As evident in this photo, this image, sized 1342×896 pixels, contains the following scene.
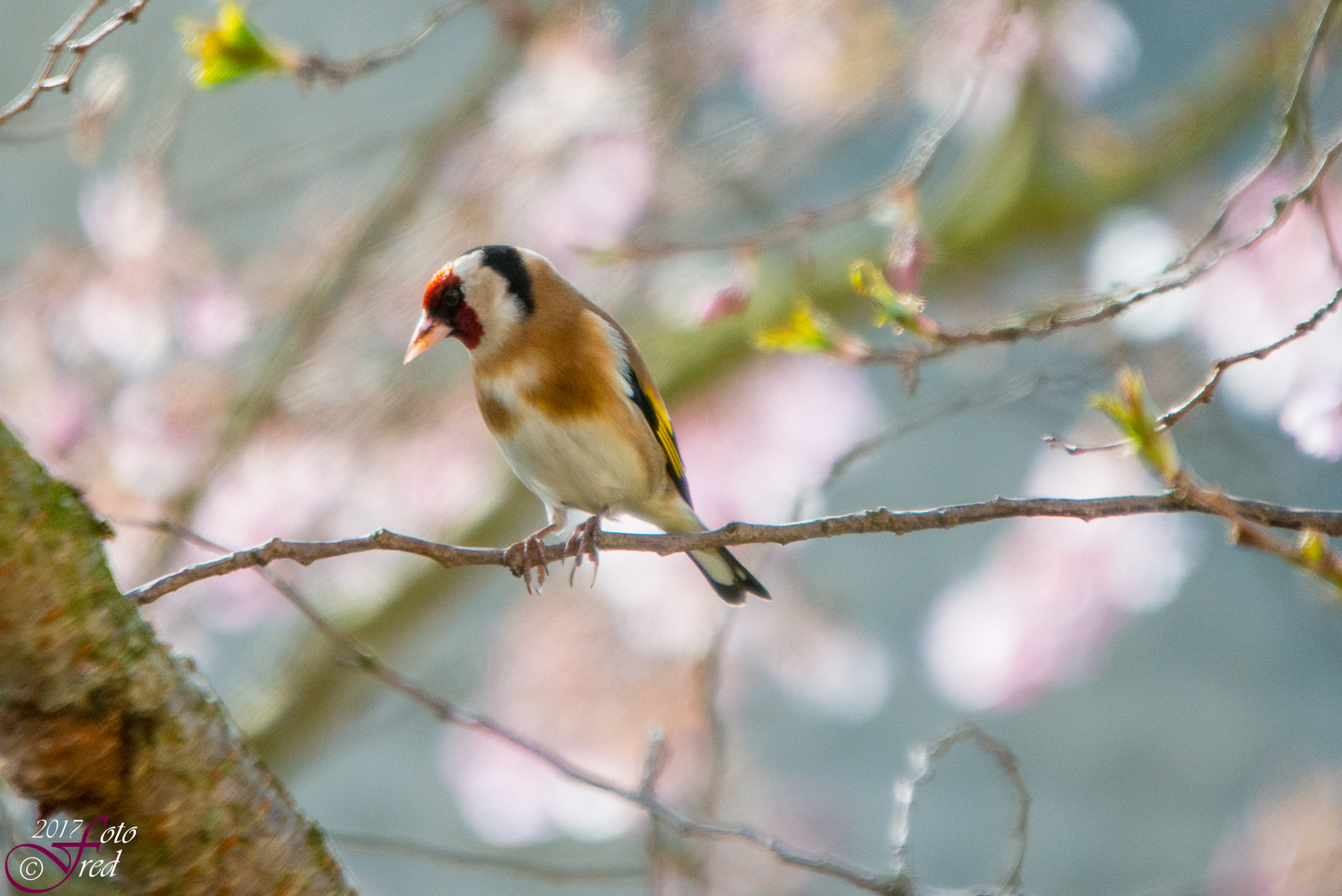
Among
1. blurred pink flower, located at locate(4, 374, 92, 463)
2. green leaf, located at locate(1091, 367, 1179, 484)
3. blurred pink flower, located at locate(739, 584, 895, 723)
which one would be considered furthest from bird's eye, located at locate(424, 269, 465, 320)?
blurred pink flower, located at locate(739, 584, 895, 723)

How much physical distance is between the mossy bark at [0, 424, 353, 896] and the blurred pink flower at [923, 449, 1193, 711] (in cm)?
301

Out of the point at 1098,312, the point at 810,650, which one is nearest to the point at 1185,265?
the point at 1098,312

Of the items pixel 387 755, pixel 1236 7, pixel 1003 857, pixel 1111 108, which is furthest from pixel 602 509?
pixel 1236 7

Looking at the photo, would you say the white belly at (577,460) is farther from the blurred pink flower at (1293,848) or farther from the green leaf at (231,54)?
the blurred pink flower at (1293,848)

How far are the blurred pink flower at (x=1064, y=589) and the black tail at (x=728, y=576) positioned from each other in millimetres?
1898

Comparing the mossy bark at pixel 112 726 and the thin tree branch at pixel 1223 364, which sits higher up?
the thin tree branch at pixel 1223 364

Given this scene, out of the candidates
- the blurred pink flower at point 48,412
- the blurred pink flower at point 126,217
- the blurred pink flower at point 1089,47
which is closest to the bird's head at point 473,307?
the blurred pink flower at point 126,217

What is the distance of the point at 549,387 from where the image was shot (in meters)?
1.78

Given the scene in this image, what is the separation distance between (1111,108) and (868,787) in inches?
143

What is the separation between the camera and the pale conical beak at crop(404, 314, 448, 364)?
1.76 meters

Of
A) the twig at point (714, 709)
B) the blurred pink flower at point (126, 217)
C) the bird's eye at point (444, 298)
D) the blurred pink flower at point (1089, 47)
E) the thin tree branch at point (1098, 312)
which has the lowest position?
the twig at point (714, 709)

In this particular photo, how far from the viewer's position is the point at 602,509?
1888 mm

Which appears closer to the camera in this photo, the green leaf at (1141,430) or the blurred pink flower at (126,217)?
the green leaf at (1141,430)

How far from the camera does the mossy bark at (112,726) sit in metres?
0.93
